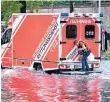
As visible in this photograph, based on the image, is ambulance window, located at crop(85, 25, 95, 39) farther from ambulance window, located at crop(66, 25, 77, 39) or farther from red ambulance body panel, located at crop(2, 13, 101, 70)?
ambulance window, located at crop(66, 25, 77, 39)

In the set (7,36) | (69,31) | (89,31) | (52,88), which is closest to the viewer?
(52,88)

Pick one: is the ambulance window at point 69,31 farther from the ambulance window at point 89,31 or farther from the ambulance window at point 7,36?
the ambulance window at point 7,36

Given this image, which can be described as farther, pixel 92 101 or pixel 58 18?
pixel 58 18

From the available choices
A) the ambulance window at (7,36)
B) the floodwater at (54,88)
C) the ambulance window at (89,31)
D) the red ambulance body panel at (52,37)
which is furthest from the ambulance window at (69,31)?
the ambulance window at (7,36)

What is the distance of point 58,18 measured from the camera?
65.2ft

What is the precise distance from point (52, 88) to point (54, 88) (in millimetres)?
57

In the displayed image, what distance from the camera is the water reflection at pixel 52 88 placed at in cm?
1271

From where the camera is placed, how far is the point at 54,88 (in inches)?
589

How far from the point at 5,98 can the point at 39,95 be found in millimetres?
1149

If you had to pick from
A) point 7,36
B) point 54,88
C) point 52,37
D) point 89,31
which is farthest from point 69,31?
point 54,88

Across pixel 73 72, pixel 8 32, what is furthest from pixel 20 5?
pixel 73 72

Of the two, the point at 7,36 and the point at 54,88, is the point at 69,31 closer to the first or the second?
the point at 7,36

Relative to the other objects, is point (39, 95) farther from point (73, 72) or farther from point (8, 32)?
point (8, 32)

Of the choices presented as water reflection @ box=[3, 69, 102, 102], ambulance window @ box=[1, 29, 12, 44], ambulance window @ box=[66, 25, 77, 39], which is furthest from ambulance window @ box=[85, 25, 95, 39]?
ambulance window @ box=[1, 29, 12, 44]
